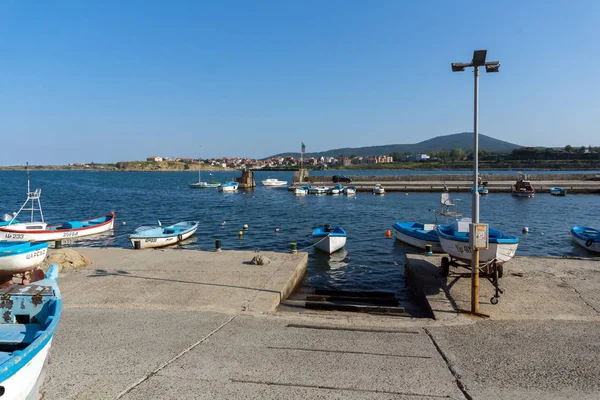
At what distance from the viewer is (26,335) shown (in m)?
4.81

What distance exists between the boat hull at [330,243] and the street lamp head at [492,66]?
41.0ft

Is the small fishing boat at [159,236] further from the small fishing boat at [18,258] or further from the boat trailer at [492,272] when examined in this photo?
the boat trailer at [492,272]

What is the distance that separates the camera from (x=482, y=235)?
8336 millimetres

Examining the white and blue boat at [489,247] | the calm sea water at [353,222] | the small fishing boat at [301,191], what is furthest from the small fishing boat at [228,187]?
the white and blue boat at [489,247]

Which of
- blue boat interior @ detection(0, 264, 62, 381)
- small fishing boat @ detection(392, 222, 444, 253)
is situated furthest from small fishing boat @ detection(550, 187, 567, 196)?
blue boat interior @ detection(0, 264, 62, 381)

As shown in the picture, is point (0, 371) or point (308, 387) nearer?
point (0, 371)

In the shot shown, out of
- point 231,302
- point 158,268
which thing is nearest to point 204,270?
point 158,268

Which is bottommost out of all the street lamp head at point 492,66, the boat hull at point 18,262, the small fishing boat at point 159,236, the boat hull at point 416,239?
the boat hull at point 416,239

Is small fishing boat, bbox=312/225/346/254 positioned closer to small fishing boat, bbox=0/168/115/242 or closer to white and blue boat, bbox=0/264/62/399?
small fishing boat, bbox=0/168/115/242

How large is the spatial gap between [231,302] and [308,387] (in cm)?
438

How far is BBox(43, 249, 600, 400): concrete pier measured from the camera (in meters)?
5.26

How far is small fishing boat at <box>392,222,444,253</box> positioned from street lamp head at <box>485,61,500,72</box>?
1329cm

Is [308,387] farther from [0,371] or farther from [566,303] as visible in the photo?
[566,303]

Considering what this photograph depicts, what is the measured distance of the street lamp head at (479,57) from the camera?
27.8 ft
